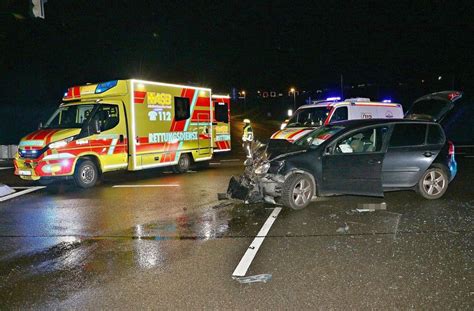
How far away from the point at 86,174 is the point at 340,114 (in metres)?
7.79

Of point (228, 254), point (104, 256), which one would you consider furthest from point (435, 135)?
point (104, 256)

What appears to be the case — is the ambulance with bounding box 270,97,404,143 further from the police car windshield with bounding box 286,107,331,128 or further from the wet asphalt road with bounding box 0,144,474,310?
the wet asphalt road with bounding box 0,144,474,310

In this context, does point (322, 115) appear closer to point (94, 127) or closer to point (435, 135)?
point (435, 135)

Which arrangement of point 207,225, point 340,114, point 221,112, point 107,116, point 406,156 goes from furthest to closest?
1. point 221,112
2. point 340,114
3. point 107,116
4. point 406,156
5. point 207,225

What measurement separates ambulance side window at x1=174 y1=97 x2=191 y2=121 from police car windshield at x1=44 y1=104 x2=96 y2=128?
278 cm

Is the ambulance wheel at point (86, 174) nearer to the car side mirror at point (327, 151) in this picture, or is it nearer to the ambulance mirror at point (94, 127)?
the ambulance mirror at point (94, 127)

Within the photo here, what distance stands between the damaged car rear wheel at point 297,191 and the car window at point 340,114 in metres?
6.12

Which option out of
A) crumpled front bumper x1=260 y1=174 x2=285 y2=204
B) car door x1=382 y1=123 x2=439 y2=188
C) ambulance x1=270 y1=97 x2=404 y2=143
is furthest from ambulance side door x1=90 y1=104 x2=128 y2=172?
car door x1=382 y1=123 x2=439 y2=188

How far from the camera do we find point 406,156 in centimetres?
804

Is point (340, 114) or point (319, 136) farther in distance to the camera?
point (340, 114)

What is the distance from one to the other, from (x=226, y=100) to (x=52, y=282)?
1408 cm

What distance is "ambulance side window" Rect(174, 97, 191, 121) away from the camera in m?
13.3

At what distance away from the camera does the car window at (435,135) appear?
8440 millimetres

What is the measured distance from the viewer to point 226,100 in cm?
1806
